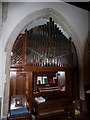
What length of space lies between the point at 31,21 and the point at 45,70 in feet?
4.44

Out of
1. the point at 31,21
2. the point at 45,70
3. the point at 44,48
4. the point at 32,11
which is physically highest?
the point at 32,11

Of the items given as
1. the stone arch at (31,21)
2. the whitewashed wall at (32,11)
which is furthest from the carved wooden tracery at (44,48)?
the whitewashed wall at (32,11)

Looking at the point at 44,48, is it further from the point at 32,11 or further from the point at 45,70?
the point at 32,11

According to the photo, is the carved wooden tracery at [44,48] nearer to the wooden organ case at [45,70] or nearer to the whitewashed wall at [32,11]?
the wooden organ case at [45,70]

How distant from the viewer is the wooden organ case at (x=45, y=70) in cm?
381

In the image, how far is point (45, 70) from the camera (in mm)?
4070

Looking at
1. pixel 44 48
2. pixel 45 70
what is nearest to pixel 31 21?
pixel 44 48

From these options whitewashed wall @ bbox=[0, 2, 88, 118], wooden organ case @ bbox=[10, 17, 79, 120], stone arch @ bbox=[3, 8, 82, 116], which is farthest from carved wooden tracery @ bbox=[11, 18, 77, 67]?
whitewashed wall @ bbox=[0, 2, 88, 118]

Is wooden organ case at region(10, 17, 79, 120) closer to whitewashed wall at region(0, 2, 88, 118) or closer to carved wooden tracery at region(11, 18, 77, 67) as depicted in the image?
carved wooden tracery at region(11, 18, 77, 67)

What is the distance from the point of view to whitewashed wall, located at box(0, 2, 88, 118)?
3.56 meters

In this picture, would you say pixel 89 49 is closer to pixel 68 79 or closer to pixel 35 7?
pixel 68 79

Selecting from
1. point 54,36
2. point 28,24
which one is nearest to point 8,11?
point 28,24

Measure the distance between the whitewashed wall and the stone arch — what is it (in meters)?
0.08

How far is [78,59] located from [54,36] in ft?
3.79
